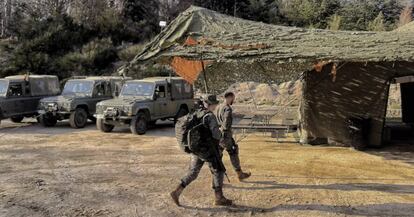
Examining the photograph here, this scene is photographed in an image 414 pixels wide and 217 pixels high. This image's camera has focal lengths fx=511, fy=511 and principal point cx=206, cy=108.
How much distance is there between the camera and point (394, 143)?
1383 cm

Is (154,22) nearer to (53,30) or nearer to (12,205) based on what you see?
(53,30)

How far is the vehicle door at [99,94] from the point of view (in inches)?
682

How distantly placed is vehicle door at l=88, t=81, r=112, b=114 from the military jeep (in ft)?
6.98

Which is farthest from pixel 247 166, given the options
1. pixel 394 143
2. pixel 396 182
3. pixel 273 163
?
pixel 394 143

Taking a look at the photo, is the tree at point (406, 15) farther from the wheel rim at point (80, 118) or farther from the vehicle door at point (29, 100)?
the vehicle door at point (29, 100)

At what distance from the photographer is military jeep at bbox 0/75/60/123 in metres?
16.9

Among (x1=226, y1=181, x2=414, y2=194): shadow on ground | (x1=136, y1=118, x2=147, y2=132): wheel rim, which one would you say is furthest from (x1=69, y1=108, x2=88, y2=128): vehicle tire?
(x1=226, y1=181, x2=414, y2=194): shadow on ground

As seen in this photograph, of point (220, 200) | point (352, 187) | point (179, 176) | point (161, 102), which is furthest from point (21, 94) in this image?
point (352, 187)

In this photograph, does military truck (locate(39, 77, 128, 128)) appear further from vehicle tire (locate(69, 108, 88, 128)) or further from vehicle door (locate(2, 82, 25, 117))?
vehicle door (locate(2, 82, 25, 117))

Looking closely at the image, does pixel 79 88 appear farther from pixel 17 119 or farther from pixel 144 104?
pixel 144 104

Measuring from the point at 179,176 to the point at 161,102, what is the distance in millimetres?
7012

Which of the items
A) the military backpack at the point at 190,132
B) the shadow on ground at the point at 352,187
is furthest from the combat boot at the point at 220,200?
the shadow on ground at the point at 352,187

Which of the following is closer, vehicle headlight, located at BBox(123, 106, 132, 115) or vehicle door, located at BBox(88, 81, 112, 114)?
vehicle headlight, located at BBox(123, 106, 132, 115)

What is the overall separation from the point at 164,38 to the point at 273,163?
3.53 m
